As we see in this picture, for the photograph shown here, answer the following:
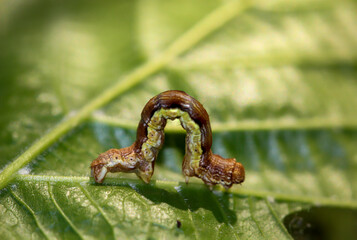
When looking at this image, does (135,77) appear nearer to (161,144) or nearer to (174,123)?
(174,123)

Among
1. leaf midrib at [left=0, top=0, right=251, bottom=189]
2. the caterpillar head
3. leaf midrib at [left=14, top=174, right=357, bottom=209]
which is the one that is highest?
leaf midrib at [left=0, top=0, right=251, bottom=189]

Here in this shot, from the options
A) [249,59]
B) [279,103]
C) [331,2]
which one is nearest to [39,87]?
[249,59]

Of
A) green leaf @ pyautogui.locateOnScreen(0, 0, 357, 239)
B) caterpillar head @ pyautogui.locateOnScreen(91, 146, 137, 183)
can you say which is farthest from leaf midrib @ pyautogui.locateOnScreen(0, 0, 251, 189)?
caterpillar head @ pyautogui.locateOnScreen(91, 146, 137, 183)

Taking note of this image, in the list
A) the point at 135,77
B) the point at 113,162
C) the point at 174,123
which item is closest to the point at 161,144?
the point at 174,123

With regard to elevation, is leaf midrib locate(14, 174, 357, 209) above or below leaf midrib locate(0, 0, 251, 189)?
below

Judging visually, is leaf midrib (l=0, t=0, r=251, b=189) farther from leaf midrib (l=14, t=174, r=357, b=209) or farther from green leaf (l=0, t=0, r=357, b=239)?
leaf midrib (l=14, t=174, r=357, b=209)

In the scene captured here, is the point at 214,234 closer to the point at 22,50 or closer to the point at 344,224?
the point at 344,224

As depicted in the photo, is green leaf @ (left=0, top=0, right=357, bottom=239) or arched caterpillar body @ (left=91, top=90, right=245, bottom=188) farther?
arched caterpillar body @ (left=91, top=90, right=245, bottom=188)
